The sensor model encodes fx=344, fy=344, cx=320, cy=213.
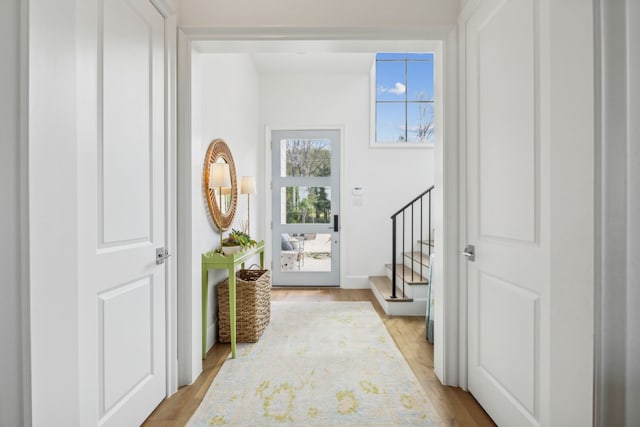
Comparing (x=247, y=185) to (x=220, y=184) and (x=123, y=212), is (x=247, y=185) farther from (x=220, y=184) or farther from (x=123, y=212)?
(x=123, y=212)

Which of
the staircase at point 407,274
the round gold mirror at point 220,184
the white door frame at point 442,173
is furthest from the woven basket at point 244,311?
the staircase at point 407,274

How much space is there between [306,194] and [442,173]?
9.23ft

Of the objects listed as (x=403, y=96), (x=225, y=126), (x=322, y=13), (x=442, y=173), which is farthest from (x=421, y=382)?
(x=403, y=96)

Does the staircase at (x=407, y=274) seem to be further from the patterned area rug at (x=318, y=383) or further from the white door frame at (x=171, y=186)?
the white door frame at (x=171, y=186)

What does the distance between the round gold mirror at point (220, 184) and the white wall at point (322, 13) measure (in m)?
0.98

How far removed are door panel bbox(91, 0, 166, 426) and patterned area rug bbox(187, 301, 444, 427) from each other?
1.37 ft

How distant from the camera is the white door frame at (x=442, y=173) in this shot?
2.11m

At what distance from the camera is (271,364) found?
2391 mm

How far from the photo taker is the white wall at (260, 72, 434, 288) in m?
4.74

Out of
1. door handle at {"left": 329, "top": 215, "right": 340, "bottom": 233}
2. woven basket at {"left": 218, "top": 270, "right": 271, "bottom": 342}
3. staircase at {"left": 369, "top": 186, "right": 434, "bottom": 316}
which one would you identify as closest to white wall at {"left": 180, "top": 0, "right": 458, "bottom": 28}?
woven basket at {"left": 218, "top": 270, "right": 271, "bottom": 342}
